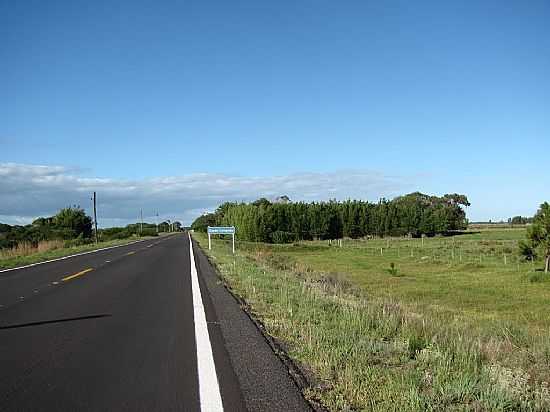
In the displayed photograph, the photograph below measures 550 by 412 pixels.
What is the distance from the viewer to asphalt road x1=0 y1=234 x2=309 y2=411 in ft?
16.8

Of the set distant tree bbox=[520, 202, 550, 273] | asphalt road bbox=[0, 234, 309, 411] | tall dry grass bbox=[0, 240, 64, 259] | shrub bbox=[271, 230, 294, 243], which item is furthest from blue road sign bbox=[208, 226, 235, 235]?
shrub bbox=[271, 230, 294, 243]

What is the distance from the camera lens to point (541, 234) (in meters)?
31.9

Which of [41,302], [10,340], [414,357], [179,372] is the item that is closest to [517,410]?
[414,357]

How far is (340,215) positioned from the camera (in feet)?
330

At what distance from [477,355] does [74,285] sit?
40.8ft

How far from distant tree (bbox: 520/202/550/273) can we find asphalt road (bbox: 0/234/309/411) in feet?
82.7

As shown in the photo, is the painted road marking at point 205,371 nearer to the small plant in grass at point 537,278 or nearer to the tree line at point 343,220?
the small plant in grass at point 537,278

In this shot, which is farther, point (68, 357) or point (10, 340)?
point (10, 340)

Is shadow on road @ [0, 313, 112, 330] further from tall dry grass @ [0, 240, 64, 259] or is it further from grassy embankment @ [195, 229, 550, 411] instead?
tall dry grass @ [0, 240, 64, 259]

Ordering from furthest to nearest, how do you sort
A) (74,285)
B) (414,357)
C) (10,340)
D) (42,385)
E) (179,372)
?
1. (74,285)
2. (10,340)
3. (414,357)
4. (179,372)
5. (42,385)

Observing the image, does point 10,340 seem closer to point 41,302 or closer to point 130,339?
point 130,339

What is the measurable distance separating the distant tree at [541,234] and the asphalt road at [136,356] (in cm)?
2520

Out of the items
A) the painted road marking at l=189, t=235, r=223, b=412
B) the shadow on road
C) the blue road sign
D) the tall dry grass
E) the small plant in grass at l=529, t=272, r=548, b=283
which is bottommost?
the small plant in grass at l=529, t=272, r=548, b=283

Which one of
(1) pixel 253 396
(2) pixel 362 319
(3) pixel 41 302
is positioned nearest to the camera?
(1) pixel 253 396
